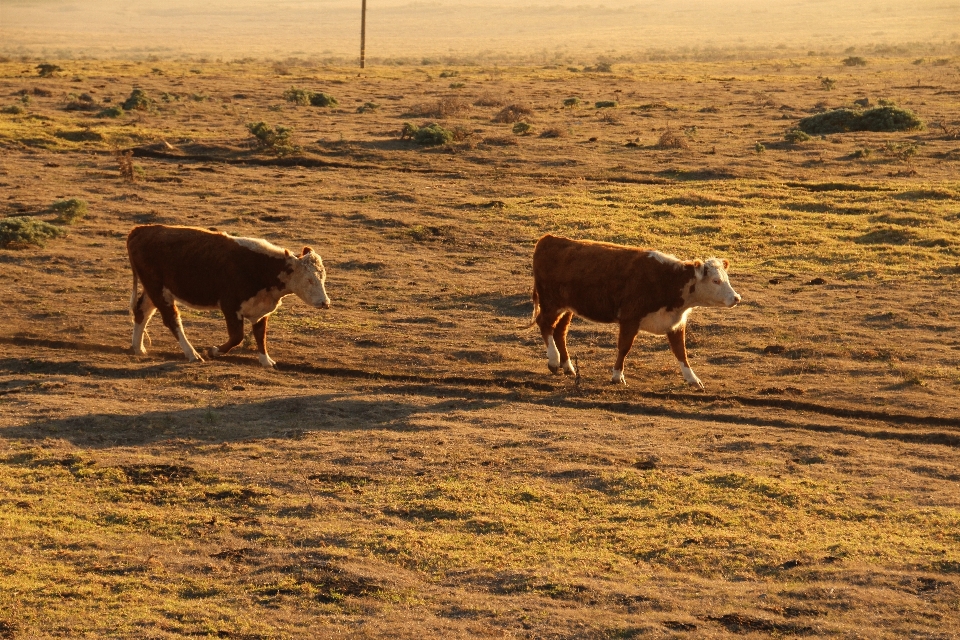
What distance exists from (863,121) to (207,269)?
26680 millimetres

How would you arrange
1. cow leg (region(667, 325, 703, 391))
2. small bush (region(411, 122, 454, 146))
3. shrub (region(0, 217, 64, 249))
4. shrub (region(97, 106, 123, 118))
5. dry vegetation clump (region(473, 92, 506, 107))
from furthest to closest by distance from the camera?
dry vegetation clump (region(473, 92, 506, 107)), shrub (region(97, 106, 123, 118)), small bush (region(411, 122, 454, 146)), shrub (region(0, 217, 64, 249)), cow leg (region(667, 325, 703, 391))

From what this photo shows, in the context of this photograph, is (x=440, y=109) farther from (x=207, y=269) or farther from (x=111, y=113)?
(x=207, y=269)

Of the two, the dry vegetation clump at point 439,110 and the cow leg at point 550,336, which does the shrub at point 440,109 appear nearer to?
the dry vegetation clump at point 439,110

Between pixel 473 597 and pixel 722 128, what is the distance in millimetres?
30803

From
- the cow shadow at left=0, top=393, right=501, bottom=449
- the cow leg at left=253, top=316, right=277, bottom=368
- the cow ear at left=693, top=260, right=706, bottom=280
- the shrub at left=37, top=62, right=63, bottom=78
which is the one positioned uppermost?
the cow ear at left=693, top=260, right=706, bottom=280

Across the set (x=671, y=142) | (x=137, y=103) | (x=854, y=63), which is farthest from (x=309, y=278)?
(x=854, y=63)

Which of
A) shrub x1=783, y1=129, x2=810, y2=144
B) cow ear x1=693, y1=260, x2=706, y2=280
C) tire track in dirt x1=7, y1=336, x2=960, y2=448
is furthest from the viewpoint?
shrub x1=783, y1=129, x2=810, y2=144

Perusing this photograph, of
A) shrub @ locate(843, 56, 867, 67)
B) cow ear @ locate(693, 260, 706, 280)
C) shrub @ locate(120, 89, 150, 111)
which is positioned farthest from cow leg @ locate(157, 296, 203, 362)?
shrub @ locate(843, 56, 867, 67)

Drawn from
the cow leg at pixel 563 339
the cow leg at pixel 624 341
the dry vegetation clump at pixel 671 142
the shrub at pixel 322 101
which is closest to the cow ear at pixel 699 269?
the cow leg at pixel 624 341

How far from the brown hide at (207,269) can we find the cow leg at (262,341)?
37cm

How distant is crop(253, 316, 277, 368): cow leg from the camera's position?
15695mm

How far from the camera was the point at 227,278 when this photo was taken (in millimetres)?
15523

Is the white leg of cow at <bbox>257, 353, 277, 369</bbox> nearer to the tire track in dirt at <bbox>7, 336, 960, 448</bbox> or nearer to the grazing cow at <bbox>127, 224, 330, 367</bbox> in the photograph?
the grazing cow at <bbox>127, 224, 330, 367</bbox>

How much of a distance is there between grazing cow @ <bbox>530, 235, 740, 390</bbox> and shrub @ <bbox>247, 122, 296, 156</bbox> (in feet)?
58.9
